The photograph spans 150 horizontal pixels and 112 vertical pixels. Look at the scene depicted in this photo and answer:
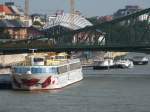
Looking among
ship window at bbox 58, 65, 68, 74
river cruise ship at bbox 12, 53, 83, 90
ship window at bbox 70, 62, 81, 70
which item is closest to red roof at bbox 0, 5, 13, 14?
ship window at bbox 70, 62, 81, 70

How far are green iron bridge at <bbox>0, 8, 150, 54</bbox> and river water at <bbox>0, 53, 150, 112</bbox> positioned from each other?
25.8 feet

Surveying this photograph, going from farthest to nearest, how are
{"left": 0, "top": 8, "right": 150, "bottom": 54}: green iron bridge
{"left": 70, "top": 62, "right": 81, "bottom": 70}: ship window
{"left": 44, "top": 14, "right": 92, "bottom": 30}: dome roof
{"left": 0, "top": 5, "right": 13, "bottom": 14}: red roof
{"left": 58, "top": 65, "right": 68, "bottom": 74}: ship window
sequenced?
{"left": 0, "top": 5, "right": 13, "bottom": 14}: red roof → {"left": 44, "top": 14, "right": 92, "bottom": 30}: dome roof → {"left": 0, "top": 8, "right": 150, "bottom": 54}: green iron bridge → {"left": 70, "top": 62, "right": 81, "bottom": 70}: ship window → {"left": 58, "top": 65, "right": 68, "bottom": 74}: ship window

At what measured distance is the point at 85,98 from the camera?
119 ft

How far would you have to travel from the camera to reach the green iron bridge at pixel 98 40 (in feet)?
178

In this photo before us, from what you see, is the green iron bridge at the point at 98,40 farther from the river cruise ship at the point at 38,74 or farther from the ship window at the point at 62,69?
the river cruise ship at the point at 38,74

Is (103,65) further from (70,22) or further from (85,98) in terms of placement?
(70,22)

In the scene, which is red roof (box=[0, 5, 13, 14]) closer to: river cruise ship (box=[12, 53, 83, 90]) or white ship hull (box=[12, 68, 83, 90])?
river cruise ship (box=[12, 53, 83, 90])

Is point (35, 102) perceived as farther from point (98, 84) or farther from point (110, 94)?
point (98, 84)

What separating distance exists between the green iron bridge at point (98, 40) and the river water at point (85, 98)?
788 cm

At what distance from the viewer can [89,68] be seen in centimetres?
7181

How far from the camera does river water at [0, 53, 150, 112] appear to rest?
32188 mm

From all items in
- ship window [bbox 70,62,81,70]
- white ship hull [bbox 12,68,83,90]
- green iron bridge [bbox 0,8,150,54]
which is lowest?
white ship hull [bbox 12,68,83,90]

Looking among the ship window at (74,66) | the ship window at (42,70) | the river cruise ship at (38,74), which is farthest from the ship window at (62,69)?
the ship window at (74,66)

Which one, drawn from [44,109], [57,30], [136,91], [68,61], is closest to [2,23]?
[57,30]
